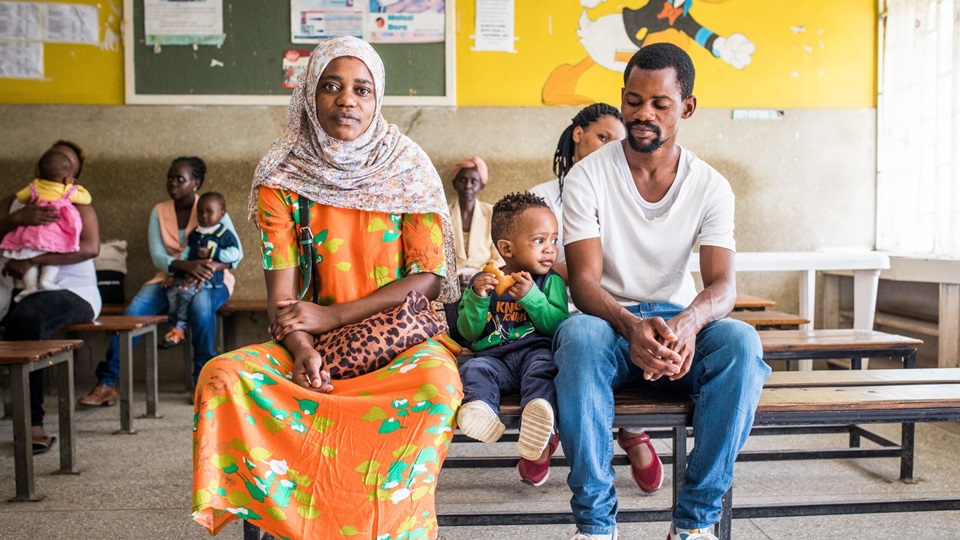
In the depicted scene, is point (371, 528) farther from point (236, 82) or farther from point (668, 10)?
point (668, 10)

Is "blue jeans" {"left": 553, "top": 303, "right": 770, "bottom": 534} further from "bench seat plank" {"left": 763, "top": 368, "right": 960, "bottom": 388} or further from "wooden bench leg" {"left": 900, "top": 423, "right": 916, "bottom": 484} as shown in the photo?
"wooden bench leg" {"left": 900, "top": 423, "right": 916, "bottom": 484}

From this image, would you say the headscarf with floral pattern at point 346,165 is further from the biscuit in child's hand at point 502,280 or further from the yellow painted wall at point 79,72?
the yellow painted wall at point 79,72

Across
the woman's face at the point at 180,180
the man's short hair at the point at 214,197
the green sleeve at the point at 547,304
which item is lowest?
the green sleeve at the point at 547,304

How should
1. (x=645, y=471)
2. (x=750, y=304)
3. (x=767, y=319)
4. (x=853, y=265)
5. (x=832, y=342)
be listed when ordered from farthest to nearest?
(x=750, y=304)
(x=853, y=265)
(x=767, y=319)
(x=832, y=342)
(x=645, y=471)

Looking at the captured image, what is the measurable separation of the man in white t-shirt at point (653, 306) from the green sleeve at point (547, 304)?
0.31ft

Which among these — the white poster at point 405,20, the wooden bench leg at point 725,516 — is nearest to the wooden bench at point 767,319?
the wooden bench leg at point 725,516

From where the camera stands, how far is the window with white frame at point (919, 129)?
4.54 meters

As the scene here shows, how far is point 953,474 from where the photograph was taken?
10.6 ft

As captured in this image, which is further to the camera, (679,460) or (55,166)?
(55,166)

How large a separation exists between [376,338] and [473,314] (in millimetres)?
322

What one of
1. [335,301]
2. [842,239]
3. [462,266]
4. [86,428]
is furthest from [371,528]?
[842,239]

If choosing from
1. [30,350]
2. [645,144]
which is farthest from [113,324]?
[645,144]

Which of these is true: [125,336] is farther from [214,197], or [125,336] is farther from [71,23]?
[71,23]

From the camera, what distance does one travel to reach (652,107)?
7.65 feet
